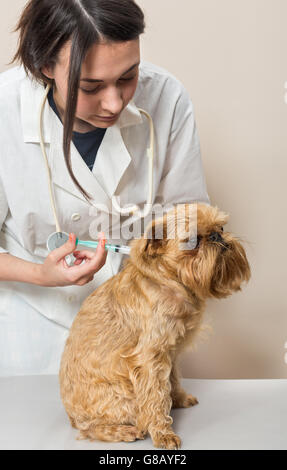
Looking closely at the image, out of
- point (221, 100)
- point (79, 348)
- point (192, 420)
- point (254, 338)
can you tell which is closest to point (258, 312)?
point (254, 338)

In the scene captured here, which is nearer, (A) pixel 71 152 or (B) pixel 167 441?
(B) pixel 167 441

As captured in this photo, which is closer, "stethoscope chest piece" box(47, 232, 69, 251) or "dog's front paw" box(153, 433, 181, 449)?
"dog's front paw" box(153, 433, 181, 449)

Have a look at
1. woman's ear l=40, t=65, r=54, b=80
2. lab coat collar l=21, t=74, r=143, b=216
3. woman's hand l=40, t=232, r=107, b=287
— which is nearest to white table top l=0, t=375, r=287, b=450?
woman's hand l=40, t=232, r=107, b=287

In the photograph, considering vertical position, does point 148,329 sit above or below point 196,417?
above

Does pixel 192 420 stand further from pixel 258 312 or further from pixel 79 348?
pixel 258 312

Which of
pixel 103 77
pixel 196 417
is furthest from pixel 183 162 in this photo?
pixel 196 417

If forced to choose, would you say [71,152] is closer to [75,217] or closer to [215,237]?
[75,217]

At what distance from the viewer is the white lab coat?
4.93 feet

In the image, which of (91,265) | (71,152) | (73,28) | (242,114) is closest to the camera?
(73,28)

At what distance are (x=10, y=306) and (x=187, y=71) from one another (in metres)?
1.09

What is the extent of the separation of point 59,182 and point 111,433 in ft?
2.17

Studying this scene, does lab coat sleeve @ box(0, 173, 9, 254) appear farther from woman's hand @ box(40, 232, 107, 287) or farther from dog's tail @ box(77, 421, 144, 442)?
dog's tail @ box(77, 421, 144, 442)

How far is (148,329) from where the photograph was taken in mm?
1257

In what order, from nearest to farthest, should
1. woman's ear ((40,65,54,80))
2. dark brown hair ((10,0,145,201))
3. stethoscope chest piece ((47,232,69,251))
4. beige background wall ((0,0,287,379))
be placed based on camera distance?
dark brown hair ((10,0,145,201)) → woman's ear ((40,65,54,80)) → stethoscope chest piece ((47,232,69,251)) → beige background wall ((0,0,287,379))
